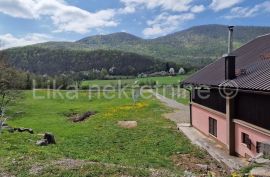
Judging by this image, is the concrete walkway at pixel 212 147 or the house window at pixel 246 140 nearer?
the concrete walkway at pixel 212 147

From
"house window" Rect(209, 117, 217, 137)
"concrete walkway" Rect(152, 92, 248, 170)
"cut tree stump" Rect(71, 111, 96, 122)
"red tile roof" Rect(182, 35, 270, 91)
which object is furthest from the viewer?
"cut tree stump" Rect(71, 111, 96, 122)

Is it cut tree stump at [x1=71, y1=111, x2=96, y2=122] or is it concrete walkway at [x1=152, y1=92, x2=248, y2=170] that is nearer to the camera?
concrete walkway at [x1=152, y1=92, x2=248, y2=170]

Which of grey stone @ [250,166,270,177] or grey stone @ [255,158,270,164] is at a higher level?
grey stone @ [250,166,270,177]

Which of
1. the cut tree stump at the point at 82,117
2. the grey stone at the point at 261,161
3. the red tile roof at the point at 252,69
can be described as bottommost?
the cut tree stump at the point at 82,117

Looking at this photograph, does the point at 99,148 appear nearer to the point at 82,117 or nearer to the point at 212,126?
the point at 212,126

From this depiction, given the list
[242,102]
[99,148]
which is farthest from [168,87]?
[242,102]

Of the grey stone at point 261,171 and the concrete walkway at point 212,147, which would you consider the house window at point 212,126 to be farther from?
the grey stone at point 261,171

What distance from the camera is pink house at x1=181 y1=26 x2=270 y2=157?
16.8 metres

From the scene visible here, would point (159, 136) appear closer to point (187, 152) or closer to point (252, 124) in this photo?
point (187, 152)

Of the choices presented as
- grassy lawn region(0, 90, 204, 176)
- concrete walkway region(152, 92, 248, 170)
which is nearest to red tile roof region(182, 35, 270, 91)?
concrete walkway region(152, 92, 248, 170)

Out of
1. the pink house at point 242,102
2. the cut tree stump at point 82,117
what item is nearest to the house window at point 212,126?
the pink house at point 242,102

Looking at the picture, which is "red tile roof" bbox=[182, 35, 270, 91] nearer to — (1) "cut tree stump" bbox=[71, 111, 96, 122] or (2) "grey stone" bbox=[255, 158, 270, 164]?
(2) "grey stone" bbox=[255, 158, 270, 164]

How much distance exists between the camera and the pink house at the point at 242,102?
16.8m

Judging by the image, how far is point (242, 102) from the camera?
63.6ft
